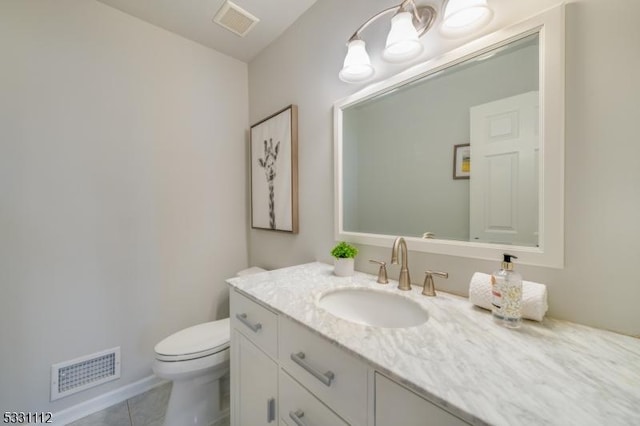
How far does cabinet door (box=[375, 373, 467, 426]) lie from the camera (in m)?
0.45

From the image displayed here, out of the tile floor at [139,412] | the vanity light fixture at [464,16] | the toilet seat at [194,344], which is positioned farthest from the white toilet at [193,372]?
the vanity light fixture at [464,16]

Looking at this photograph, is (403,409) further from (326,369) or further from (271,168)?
(271,168)

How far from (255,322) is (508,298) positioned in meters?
0.86

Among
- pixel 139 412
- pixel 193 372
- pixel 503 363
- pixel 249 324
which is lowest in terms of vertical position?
pixel 139 412

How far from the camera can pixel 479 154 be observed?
0.91 m

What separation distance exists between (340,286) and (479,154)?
2.44 ft

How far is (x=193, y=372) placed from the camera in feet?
4.02

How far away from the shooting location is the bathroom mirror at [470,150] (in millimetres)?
736

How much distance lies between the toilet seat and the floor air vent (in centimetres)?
50

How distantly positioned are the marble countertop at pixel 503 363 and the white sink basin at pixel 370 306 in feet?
0.44

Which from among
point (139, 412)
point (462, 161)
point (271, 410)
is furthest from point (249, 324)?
point (139, 412)

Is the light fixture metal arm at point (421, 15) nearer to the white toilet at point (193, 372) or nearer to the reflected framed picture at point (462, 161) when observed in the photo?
the reflected framed picture at point (462, 161)

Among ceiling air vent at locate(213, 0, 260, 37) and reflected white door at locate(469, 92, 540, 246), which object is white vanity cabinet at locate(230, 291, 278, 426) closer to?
reflected white door at locate(469, 92, 540, 246)

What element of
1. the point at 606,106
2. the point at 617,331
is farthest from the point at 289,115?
the point at 617,331
